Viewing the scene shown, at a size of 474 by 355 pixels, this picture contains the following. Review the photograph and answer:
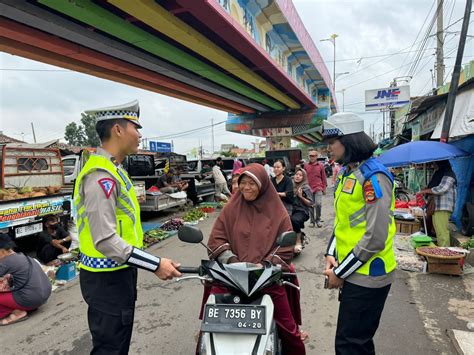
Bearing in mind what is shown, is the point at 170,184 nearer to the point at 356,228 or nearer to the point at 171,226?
the point at 171,226

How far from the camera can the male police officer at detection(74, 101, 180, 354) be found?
1.87 metres

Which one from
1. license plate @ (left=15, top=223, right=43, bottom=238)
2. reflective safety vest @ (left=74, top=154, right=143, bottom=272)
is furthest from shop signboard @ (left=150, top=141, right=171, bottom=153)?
reflective safety vest @ (left=74, top=154, right=143, bottom=272)

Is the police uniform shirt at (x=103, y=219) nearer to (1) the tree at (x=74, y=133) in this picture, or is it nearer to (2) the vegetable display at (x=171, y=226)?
(2) the vegetable display at (x=171, y=226)

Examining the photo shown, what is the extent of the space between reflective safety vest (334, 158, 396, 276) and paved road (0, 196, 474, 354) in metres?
1.54

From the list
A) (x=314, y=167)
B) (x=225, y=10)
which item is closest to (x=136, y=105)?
(x=225, y=10)

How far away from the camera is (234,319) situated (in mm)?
1861

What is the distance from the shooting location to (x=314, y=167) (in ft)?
30.9

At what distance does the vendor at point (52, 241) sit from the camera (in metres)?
5.69

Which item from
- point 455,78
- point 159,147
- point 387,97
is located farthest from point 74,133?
point 455,78

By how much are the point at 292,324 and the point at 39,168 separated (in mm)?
6788

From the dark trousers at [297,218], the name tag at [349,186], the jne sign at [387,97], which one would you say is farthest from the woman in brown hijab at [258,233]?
the jne sign at [387,97]

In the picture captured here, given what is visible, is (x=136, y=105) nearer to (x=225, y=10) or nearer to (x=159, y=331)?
(x=159, y=331)

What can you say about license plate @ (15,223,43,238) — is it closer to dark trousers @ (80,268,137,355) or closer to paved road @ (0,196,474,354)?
paved road @ (0,196,474,354)

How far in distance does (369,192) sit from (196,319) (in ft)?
9.13
